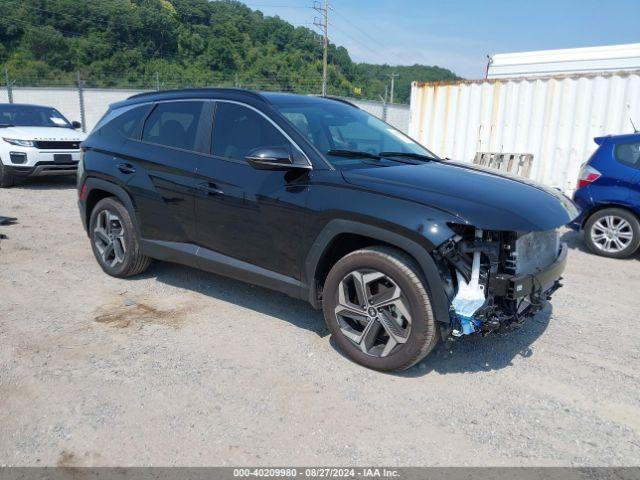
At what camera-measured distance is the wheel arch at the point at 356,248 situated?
3127mm

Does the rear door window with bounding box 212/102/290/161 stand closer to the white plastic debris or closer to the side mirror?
the side mirror

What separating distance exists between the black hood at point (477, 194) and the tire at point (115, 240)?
2458mm

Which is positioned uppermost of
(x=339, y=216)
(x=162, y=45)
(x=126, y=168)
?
(x=162, y=45)

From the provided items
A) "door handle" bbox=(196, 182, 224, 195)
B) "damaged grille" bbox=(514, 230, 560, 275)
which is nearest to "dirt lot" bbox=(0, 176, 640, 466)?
"damaged grille" bbox=(514, 230, 560, 275)

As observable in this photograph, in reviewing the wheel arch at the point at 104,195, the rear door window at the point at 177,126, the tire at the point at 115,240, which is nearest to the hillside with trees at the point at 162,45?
the wheel arch at the point at 104,195

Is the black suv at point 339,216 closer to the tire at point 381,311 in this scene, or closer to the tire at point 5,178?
the tire at point 381,311

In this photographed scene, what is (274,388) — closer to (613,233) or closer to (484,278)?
(484,278)

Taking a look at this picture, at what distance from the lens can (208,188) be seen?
13.6ft

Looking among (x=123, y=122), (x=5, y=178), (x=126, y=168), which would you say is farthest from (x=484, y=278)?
(x=5, y=178)

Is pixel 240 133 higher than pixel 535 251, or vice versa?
pixel 240 133

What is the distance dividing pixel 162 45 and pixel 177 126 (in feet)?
197

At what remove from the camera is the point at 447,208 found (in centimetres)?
312

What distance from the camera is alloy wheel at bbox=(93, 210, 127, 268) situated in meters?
5.12

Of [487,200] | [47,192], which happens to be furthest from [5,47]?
[487,200]
